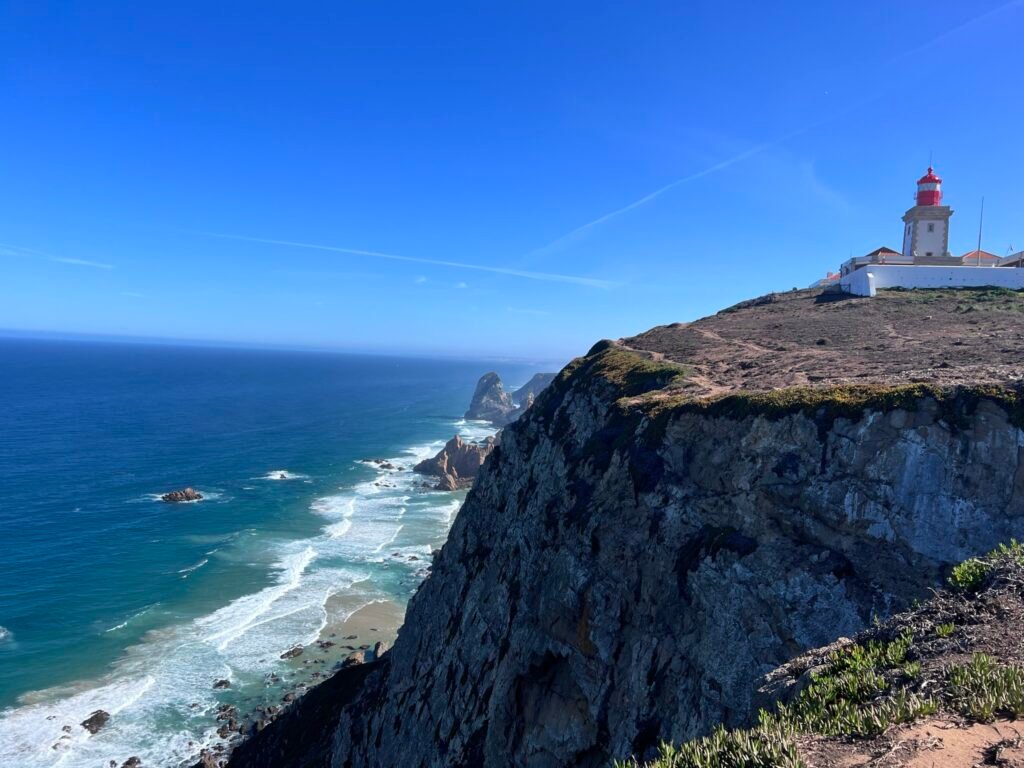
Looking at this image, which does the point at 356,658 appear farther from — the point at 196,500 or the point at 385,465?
the point at 385,465

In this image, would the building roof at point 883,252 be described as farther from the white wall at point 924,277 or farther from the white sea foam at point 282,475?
the white sea foam at point 282,475

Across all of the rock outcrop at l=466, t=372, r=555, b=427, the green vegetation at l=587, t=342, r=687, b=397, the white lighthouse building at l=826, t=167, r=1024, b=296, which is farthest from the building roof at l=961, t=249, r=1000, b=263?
the rock outcrop at l=466, t=372, r=555, b=427

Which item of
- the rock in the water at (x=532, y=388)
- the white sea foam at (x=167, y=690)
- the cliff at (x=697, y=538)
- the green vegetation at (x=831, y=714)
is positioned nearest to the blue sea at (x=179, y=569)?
the white sea foam at (x=167, y=690)

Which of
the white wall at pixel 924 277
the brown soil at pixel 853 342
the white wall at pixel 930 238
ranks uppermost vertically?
the white wall at pixel 930 238

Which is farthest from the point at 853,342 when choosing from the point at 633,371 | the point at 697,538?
the point at 697,538

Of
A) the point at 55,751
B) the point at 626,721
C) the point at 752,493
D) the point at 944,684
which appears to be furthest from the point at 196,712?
the point at 944,684

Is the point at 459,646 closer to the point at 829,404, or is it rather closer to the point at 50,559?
the point at 829,404
